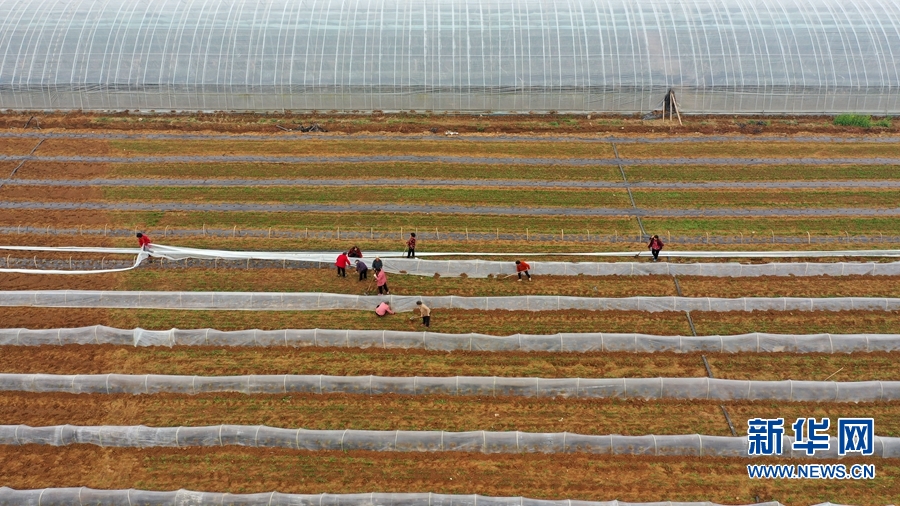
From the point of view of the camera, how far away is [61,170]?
32938mm

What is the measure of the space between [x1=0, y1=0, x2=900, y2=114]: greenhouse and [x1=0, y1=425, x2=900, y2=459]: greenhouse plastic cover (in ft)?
83.8

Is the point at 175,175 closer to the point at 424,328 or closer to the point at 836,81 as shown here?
the point at 424,328

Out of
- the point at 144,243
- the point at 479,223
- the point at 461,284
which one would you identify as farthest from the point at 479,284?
the point at 144,243

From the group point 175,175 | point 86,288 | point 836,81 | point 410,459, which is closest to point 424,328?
point 410,459

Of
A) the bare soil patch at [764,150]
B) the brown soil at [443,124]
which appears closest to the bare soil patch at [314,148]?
the brown soil at [443,124]

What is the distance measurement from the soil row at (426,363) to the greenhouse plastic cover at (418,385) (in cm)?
56

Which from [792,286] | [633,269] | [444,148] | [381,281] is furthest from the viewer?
[444,148]

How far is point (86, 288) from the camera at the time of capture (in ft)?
79.5

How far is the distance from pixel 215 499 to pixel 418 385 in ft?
21.1

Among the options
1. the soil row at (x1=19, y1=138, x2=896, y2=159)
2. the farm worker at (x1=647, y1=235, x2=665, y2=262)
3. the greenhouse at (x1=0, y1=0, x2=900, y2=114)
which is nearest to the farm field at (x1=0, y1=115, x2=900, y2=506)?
the soil row at (x1=19, y1=138, x2=896, y2=159)

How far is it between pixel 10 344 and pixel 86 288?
3.23 metres

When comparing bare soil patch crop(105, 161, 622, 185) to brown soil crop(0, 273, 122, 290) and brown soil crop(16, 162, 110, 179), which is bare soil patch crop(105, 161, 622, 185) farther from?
brown soil crop(0, 273, 122, 290)

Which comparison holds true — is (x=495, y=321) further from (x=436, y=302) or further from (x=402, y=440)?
(x=402, y=440)

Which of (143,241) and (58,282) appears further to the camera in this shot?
(143,241)
